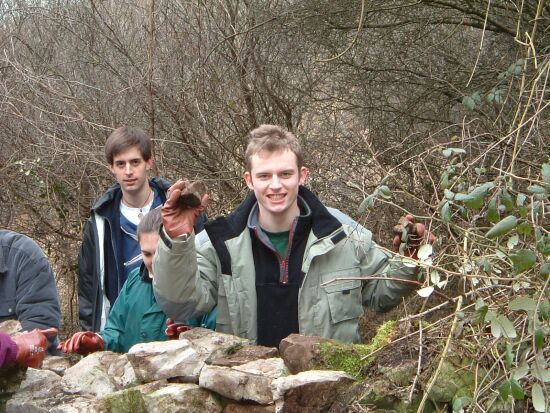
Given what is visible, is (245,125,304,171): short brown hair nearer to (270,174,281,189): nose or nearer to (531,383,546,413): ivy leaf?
(270,174,281,189): nose

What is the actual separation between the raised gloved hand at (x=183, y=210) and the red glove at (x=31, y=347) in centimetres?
70

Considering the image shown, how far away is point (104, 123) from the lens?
9.41 metres

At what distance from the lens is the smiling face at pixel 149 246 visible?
4.61m

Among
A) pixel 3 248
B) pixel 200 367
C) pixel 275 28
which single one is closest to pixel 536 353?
pixel 200 367

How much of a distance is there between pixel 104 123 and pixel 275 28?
6.65 feet

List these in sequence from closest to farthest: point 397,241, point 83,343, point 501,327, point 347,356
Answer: point 501,327, point 347,356, point 397,241, point 83,343

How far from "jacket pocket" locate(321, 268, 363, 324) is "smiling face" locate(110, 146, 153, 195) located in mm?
1800

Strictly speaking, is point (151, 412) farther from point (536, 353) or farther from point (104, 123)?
point (104, 123)

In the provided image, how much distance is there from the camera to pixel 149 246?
4629 mm

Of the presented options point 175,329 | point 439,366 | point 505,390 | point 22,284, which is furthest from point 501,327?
point 22,284

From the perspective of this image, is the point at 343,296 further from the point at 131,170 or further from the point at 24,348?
the point at 131,170

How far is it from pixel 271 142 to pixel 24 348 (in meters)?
1.46

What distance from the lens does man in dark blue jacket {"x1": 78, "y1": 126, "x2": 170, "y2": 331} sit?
548cm

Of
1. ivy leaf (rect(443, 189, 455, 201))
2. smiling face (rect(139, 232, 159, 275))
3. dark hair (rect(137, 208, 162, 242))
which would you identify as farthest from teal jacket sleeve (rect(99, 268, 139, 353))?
ivy leaf (rect(443, 189, 455, 201))
